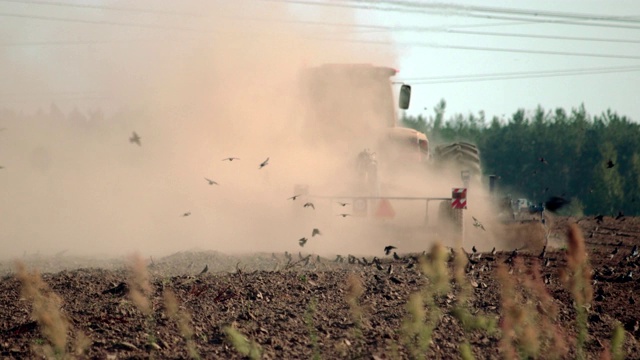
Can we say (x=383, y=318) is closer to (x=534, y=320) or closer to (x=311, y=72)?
(x=534, y=320)

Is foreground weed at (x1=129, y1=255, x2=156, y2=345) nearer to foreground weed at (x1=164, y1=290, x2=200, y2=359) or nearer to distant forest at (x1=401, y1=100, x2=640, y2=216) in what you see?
foreground weed at (x1=164, y1=290, x2=200, y2=359)

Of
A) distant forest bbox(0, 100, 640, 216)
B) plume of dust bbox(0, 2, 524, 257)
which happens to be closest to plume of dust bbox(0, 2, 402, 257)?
plume of dust bbox(0, 2, 524, 257)

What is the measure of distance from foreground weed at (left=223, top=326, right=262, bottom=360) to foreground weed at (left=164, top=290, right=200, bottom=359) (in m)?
0.32

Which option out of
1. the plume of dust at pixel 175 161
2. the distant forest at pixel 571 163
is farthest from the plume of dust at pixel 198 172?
the distant forest at pixel 571 163

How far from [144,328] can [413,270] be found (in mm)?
5799

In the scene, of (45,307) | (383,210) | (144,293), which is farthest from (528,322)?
(383,210)

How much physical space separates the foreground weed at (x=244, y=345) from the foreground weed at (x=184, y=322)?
32cm

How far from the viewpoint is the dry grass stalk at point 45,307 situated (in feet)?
23.0

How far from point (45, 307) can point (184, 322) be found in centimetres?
153

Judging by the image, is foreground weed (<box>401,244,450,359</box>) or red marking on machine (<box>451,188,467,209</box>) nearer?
foreground weed (<box>401,244,450,359</box>)

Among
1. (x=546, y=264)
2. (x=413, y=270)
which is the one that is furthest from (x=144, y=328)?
(x=546, y=264)

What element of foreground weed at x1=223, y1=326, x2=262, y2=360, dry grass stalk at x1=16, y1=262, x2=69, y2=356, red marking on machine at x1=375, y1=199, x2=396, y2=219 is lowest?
foreground weed at x1=223, y1=326, x2=262, y2=360

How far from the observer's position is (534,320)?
970 cm

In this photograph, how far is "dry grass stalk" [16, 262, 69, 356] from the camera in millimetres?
6996
